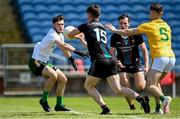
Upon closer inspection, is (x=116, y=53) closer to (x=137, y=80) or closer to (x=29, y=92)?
(x=137, y=80)

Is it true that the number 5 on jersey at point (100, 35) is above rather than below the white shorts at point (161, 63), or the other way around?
above

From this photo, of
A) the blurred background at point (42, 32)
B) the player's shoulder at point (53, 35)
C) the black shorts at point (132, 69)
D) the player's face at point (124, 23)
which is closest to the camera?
the player's shoulder at point (53, 35)

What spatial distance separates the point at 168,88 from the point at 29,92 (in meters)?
5.05

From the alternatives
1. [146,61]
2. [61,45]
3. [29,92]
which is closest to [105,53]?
[61,45]

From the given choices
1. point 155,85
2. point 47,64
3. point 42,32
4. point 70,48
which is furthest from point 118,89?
point 42,32

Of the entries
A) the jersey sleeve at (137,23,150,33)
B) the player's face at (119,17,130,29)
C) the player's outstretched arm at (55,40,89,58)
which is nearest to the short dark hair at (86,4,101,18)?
the jersey sleeve at (137,23,150,33)

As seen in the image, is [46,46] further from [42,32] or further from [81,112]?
[42,32]

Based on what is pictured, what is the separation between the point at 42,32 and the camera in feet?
86.9

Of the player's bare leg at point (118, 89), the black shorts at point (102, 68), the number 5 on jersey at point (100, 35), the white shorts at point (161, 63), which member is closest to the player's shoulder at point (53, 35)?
the number 5 on jersey at point (100, 35)

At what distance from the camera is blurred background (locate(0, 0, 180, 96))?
23000 millimetres

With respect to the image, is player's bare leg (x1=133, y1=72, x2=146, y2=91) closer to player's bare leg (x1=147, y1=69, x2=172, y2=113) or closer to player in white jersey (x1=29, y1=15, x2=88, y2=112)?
player in white jersey (x1=29, y1=15, x2=88, y2=112)

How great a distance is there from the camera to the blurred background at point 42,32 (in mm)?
23000

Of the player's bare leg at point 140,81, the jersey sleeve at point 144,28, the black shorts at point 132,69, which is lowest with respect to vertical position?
the player's bare leg at point 140,81

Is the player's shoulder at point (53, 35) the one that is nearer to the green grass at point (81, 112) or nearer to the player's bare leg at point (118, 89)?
the green grass at point (81, 112)
